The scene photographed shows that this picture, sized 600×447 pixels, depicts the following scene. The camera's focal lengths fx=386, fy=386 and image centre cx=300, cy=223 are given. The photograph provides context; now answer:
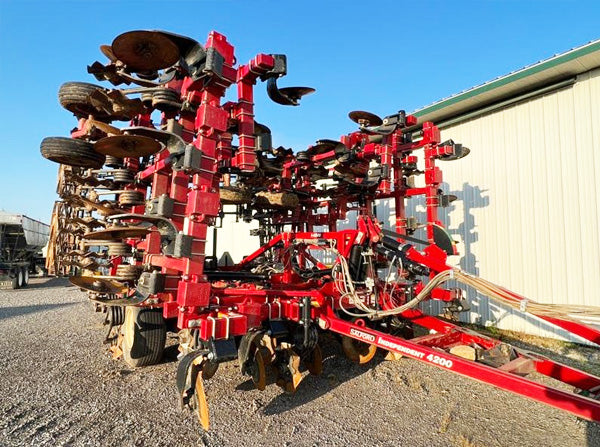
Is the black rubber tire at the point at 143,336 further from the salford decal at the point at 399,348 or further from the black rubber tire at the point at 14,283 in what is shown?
the black rubber tire at the point at 14,283

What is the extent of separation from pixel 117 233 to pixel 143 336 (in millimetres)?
1505

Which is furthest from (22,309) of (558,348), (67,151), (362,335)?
(558,348)

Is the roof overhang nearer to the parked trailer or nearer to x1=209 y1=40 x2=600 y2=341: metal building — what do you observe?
x1=209 y1=40 x2=600 y2=341: metal building

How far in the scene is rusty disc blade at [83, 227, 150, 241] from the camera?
403cm

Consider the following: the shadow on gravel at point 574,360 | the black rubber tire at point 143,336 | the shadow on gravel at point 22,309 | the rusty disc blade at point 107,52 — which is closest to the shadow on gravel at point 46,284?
the shadow on gravel at point 22,309

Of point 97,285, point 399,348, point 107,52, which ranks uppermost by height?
point 107,52

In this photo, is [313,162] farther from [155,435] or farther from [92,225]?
[155,435]

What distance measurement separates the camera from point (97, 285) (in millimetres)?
4602

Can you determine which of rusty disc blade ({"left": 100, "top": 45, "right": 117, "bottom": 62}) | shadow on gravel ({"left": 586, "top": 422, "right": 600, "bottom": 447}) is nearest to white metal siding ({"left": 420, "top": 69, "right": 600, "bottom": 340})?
shadow on gravel ({"left": 586, "top": 422, "right": 600, "bottom": 447})

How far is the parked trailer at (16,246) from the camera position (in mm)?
15672

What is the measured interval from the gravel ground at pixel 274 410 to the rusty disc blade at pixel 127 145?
102 inches

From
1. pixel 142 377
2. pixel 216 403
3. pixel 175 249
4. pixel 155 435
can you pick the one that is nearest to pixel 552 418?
pixel 216 403

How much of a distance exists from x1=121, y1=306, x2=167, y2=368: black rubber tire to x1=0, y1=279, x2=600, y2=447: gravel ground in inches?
6.3

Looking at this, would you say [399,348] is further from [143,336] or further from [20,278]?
[20,278]
